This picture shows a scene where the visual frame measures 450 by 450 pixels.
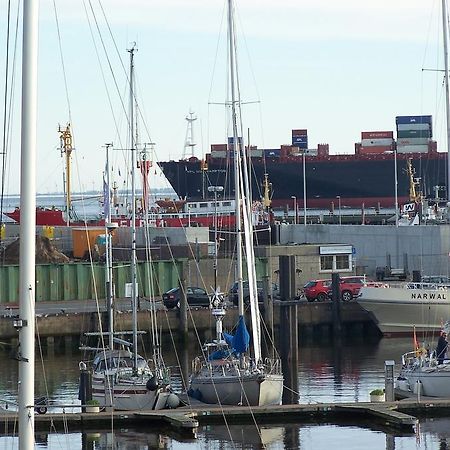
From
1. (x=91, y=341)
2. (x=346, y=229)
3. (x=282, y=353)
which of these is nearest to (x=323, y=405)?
(x=282, y=353)

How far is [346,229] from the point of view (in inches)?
2491

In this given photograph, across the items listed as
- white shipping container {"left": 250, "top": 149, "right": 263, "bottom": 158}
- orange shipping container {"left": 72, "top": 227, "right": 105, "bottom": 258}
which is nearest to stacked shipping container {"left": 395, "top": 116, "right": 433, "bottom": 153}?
white shipping container {"left": 250, "top": 149, "right": 263, "bottom": 158}

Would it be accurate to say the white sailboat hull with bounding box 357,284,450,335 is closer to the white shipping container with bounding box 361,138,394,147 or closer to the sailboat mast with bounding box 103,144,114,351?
the sailboat mast with bounding box 103,144,114,351

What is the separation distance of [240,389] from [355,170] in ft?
310

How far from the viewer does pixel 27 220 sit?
12141mm

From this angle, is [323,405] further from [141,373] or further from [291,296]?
[291,296]

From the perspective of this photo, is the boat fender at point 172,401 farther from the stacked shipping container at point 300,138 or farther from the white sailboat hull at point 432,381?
the stacked shipping container at point 300,138

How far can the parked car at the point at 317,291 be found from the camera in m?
50.3

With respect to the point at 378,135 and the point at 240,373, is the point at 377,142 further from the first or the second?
the point at 240,373

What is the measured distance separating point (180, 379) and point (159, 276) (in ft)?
48.2

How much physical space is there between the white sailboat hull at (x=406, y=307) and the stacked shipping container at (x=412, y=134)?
7371 cm

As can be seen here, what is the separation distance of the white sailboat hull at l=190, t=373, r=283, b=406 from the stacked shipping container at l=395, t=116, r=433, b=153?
93142 mm

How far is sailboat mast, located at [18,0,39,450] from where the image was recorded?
1203 cm

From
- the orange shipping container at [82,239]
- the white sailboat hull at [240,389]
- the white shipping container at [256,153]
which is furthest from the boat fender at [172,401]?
the white shipping container at [256,153]
